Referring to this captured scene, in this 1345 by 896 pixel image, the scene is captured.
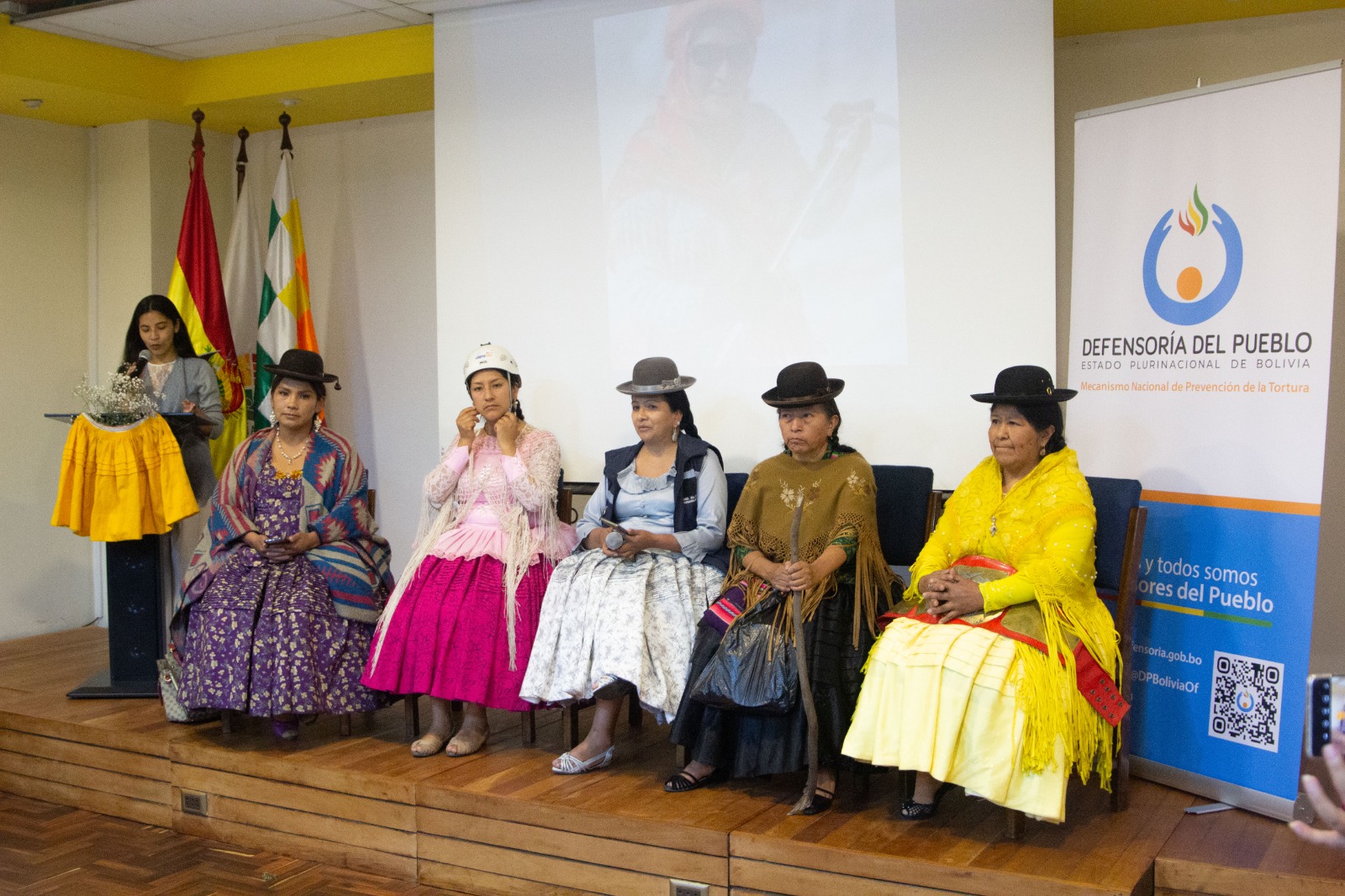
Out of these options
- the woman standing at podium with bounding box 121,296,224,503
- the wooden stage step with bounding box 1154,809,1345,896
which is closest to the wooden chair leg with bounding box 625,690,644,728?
the wooden stage step with bounding box 1154,809,1345,896

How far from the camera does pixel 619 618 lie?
3539 mm

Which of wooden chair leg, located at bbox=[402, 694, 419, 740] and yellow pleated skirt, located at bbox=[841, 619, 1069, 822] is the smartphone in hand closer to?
yellow pleated skirt, located at bbox=[841, 619, 1069, 822]

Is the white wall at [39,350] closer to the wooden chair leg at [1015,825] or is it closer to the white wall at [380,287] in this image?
the white wall at [380,287]

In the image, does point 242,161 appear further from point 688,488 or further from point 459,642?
point 688,488

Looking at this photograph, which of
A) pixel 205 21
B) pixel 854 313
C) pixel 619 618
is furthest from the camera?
pixel 205 21

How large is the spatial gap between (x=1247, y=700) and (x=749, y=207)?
92.7 inches

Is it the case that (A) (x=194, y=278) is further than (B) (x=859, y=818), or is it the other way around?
(A) (x=194, y=278)

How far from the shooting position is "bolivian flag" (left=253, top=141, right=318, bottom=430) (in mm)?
5746

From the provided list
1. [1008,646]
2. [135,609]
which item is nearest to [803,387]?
[1008,646]

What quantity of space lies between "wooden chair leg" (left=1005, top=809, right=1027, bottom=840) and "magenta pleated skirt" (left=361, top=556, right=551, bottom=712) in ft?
4.99

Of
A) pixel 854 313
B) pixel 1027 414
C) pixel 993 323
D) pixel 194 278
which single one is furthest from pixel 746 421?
pixel 194 278

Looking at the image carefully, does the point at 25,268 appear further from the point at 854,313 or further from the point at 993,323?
the point at 993,323

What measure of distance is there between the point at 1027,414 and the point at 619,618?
1304 millimetres

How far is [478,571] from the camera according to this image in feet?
12.7
